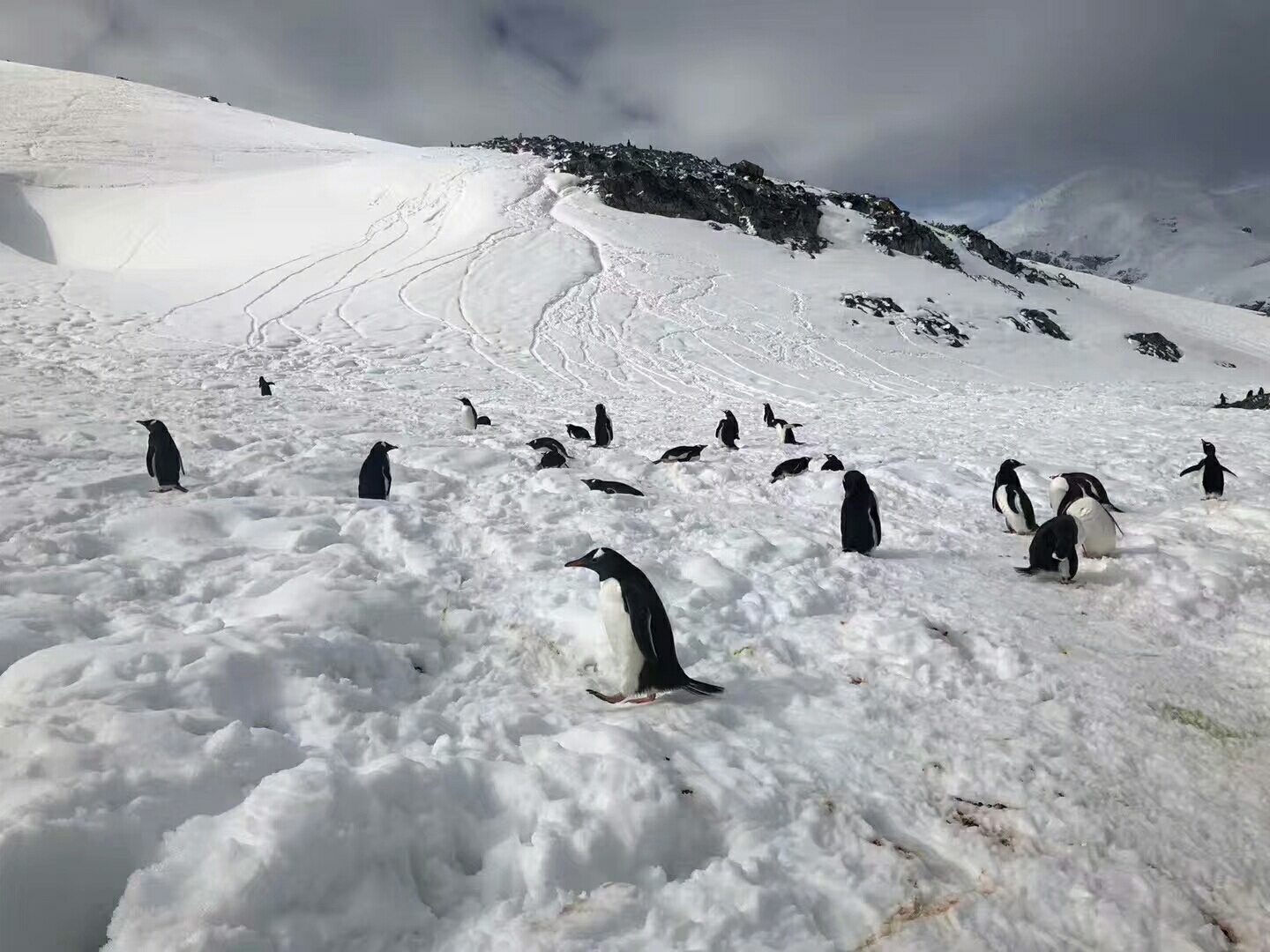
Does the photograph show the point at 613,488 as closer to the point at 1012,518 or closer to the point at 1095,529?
the point at 1012,518

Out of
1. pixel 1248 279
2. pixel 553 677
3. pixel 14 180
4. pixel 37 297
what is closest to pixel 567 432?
pixel 553 677

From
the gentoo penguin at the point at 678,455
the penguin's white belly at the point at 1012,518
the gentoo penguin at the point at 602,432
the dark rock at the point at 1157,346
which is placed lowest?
the penguin's white belly at the point at 1012,518

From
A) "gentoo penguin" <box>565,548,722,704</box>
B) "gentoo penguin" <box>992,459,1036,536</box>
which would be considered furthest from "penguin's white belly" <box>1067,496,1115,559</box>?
"gentoo penguin" <box>565,548,722,704</box>

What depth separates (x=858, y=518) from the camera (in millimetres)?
5848

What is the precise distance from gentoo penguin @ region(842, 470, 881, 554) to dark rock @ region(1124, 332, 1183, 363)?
3409cm

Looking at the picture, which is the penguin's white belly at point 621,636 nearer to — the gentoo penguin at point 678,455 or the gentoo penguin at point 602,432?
the gentoo penguin at point 678,455

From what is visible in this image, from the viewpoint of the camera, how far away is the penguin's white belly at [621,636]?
367 cm

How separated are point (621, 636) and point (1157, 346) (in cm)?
3847

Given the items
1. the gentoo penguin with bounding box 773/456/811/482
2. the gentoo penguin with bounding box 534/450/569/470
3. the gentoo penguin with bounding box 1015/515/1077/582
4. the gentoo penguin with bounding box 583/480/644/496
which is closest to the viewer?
the gentoo penguin with bounding box 1015/515/1077/582

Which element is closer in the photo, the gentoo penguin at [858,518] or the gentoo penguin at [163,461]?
the gentoo penguin at [858,518]

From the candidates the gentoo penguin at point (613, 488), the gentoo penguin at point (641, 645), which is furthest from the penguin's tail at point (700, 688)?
the gentoo penguin at point (613, 488)

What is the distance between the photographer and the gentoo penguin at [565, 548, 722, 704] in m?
3.61

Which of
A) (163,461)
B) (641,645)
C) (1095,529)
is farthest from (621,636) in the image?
(163,461)

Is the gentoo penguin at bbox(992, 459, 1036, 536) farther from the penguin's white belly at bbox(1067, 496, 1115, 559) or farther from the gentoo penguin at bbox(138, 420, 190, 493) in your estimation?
the gentoo penguin at bbox(138, 420, 190, 493)
